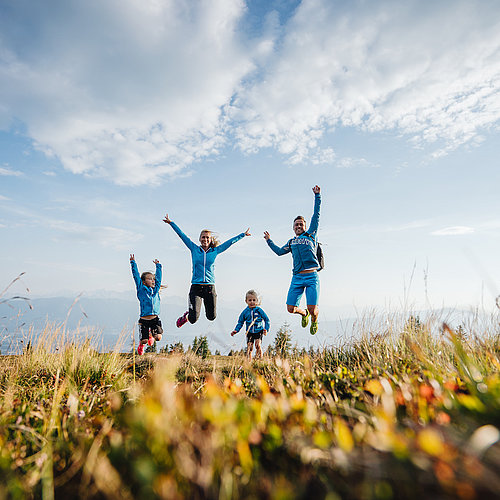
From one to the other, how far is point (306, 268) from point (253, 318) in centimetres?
185

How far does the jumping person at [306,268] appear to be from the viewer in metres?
7.79

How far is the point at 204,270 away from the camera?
8.71 metres

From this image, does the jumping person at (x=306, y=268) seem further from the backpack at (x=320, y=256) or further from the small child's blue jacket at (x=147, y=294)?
the small child's blue jacket at (x=147, y=294)

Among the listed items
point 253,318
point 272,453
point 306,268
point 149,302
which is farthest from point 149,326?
point 272,453

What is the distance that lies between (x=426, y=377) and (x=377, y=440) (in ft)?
5.76

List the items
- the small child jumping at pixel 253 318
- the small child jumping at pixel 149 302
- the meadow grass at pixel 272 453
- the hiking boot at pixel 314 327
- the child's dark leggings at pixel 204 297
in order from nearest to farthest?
the meadow grass at pixel 272 453 → the hiking boot at pixel 314 327 → the small child jumping at pixel 253 318 → the child's dark leggings at pixel 204 297 → the small child jumping at pixel 149 302

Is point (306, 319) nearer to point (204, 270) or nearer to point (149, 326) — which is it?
point (204, 270)

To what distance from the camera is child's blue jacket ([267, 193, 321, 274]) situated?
25.6 feet

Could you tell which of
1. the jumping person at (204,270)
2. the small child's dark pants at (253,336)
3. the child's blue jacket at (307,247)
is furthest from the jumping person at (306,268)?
the jumping person at (204,270)

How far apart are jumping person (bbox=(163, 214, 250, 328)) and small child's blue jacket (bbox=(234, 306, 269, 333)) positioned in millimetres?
766

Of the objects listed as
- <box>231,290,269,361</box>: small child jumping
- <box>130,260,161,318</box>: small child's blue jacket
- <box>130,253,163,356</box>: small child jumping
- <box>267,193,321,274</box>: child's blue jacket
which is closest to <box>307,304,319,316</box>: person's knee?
<box>267,193,321,274</box>: child's blue jacket

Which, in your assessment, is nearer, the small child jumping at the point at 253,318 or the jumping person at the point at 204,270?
the small child jumping at the point at 253,318

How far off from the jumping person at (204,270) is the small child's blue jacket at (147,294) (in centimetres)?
93

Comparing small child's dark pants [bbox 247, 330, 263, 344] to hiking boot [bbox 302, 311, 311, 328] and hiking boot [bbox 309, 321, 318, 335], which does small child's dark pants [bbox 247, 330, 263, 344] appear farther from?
hiking boot [bbox 309, 321, 318, 335]
